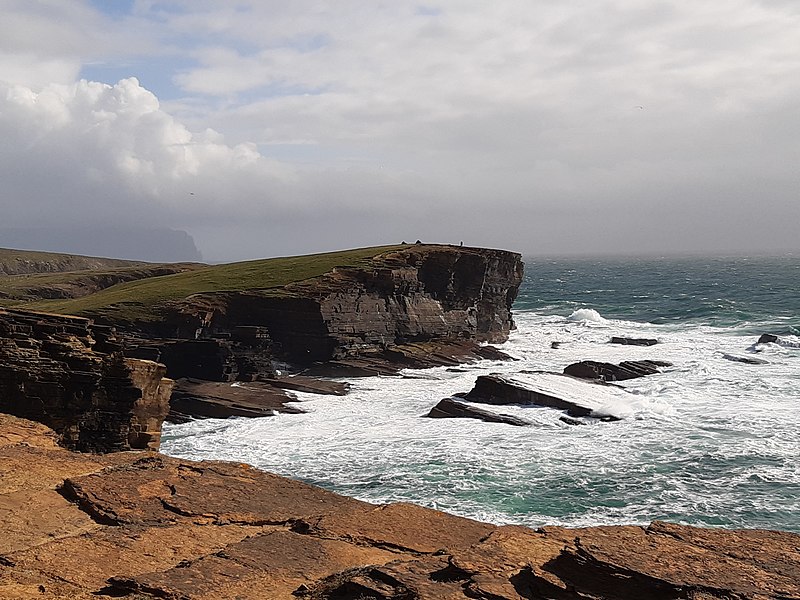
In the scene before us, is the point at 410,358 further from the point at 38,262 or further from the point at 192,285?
the point at 38,262

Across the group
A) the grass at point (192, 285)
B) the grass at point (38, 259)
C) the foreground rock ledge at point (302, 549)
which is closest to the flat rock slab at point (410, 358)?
the grass at point (192, 285)

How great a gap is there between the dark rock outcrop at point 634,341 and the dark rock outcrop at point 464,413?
34.6m

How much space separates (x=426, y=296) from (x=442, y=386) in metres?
16.3

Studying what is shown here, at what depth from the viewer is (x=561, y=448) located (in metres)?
32.2

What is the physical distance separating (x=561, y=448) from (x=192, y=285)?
36.3 metres

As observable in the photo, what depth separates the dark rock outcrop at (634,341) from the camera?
67.8 meters

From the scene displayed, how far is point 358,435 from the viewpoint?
3553 cm

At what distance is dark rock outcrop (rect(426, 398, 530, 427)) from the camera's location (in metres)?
36.8

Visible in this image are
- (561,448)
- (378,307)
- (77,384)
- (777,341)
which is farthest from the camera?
(777,341)

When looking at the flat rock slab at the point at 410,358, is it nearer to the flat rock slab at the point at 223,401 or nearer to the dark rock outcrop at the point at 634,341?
the flat rock slab at the point at 223,401

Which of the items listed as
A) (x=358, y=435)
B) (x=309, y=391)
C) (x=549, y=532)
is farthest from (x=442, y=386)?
(x=549, y=532)

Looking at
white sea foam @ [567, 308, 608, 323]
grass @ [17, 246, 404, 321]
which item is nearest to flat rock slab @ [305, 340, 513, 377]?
grass @ [17, 246, 404, 321]

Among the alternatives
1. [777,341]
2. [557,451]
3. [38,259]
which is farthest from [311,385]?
[38,259]

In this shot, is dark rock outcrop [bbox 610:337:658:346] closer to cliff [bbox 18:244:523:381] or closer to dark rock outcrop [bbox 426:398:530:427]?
cliff [bbox 18:244:523:381]
